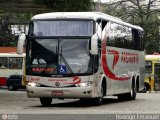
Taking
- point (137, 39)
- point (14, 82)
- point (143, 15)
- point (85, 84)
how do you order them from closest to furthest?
point (85, 84)
point (137, 39)
point (14, 82)
point (143, 15)

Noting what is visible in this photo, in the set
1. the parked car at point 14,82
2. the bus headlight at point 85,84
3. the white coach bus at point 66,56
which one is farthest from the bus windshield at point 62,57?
the parked car at point 14,82

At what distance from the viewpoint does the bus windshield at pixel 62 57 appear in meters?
21.8

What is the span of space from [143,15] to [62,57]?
41951mm

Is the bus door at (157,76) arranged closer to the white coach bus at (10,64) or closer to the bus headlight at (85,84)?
the white coach bus at (10,64)

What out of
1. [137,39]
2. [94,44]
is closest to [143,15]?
[137,39]

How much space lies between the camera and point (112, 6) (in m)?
62.8

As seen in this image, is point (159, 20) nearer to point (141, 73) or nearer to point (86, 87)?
point (141, 73)

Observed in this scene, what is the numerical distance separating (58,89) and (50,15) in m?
3.01

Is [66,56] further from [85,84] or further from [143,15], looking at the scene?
[143,15]

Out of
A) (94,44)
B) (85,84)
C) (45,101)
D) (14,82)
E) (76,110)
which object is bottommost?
(14,82)

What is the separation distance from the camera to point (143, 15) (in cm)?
6284

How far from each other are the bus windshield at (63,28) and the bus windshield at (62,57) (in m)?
0.30

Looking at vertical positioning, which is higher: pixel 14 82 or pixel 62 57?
pixel 62 57

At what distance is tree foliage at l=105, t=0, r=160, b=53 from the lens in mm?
61750
